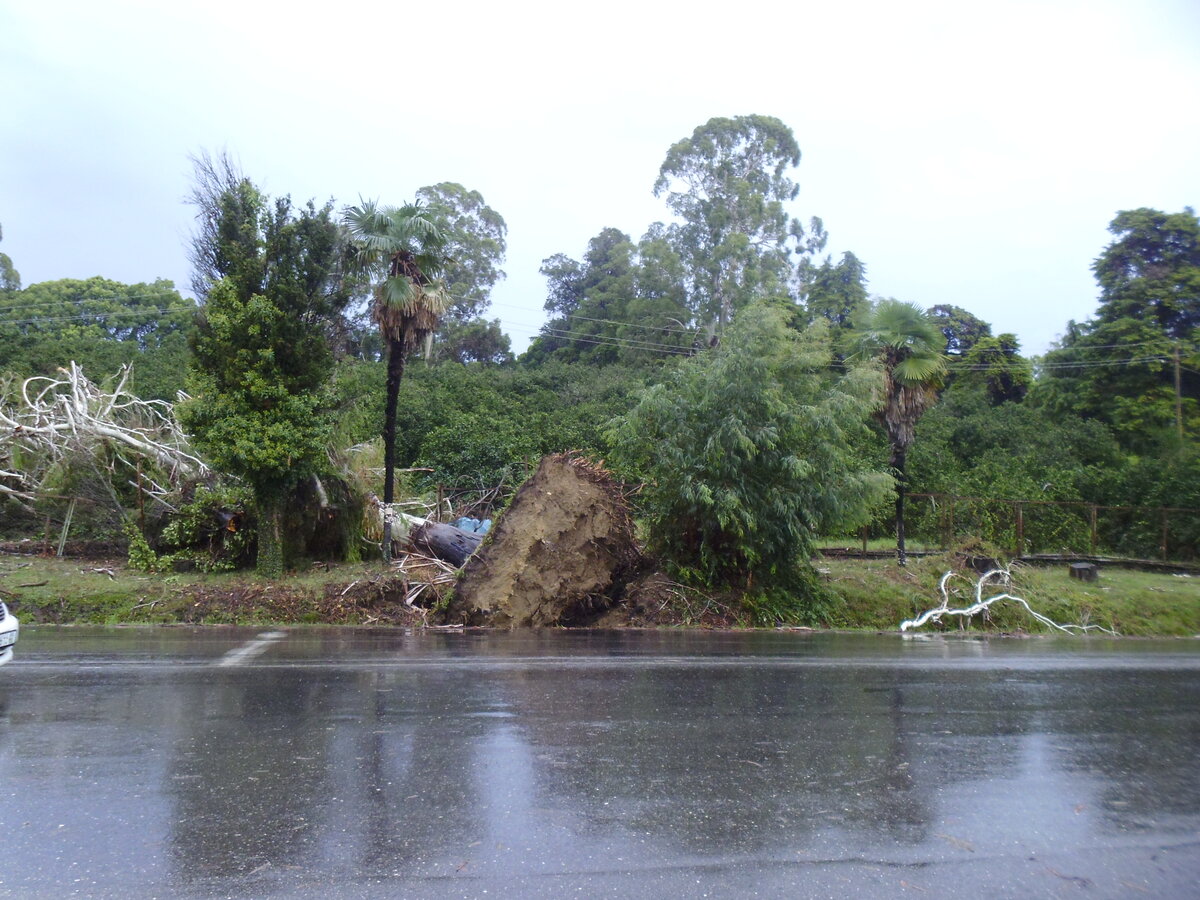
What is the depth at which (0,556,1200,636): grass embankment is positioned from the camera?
589 inches

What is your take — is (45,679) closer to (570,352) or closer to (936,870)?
(936,870)

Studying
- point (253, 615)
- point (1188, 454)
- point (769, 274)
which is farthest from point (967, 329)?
point (253, 615)

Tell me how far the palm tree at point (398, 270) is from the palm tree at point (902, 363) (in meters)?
10.8

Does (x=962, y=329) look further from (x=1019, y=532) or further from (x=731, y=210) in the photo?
(x=1019, y=532)

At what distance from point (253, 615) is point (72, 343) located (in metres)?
29.2

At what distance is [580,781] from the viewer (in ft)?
18.8

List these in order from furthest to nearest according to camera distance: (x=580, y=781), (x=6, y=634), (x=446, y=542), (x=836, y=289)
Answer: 1. (x=836, y=289)
2. (x=446, y=542)
3. (x=6, y=634)
4. (x=580, y=781)

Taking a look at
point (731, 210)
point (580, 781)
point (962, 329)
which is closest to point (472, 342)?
point (731, 210)

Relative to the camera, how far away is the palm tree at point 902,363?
21641 mm

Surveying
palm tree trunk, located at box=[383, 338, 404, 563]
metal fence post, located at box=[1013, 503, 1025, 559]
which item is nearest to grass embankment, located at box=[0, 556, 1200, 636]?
palm tree trunk, located at box=[383, 338, 404, 563]

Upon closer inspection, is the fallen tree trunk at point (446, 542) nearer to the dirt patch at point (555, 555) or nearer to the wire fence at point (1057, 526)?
the dirt patch at point (555, 555)

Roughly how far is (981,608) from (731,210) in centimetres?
3137

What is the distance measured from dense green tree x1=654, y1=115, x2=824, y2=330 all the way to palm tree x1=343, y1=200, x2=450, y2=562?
27817 mm

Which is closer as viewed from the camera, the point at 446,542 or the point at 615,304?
the point at 446,542
